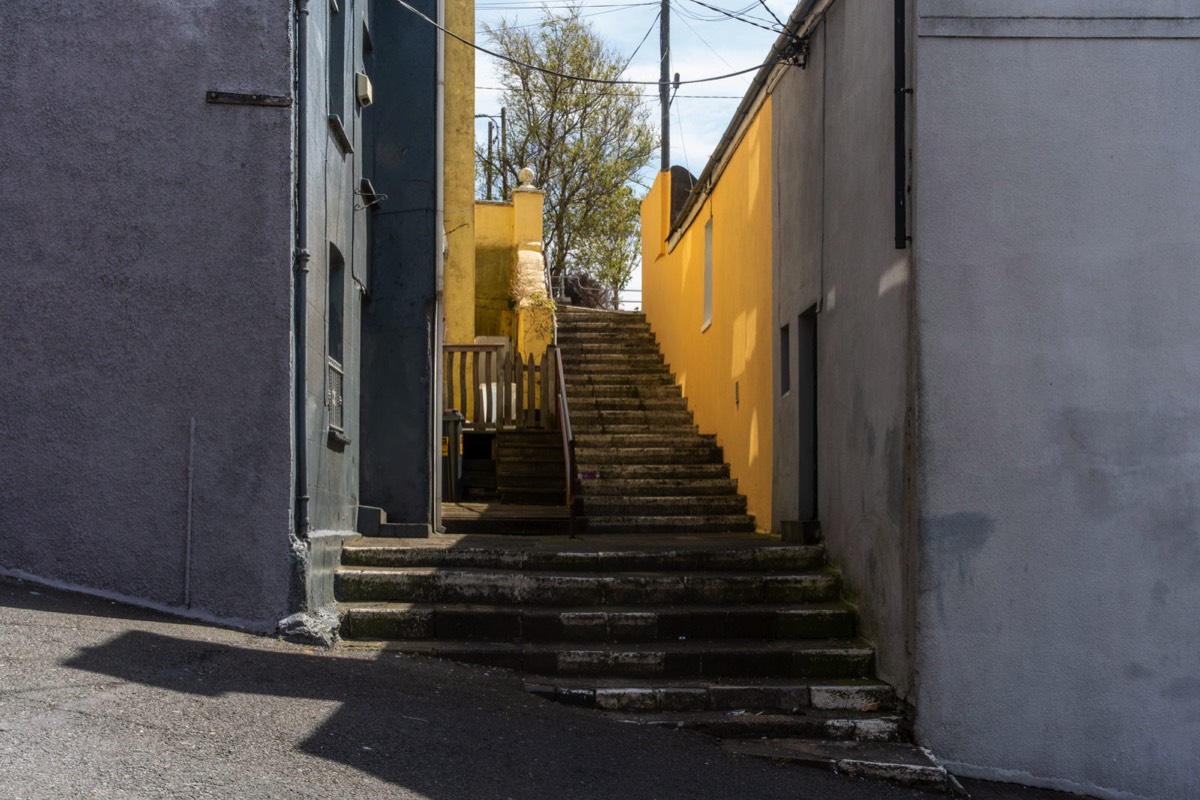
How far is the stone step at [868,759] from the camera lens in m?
6.84

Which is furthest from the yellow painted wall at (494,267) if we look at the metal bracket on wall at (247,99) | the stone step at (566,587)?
the metal bracket on wall at (247,99)

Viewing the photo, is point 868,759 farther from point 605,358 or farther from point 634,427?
point 605,358

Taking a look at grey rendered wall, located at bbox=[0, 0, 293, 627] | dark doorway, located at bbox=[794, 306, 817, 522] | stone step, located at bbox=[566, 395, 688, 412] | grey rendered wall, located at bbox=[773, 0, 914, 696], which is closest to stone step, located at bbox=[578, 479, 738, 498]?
grey rendered wall, located at bbox=[773, 0, 914, 696]

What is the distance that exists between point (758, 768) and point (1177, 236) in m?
3.94

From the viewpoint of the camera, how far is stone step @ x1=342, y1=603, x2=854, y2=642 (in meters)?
8.20

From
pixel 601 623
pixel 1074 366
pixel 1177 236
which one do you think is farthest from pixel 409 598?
pixel 1177 236

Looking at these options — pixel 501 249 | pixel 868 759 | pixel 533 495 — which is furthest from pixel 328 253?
pixel 501 249

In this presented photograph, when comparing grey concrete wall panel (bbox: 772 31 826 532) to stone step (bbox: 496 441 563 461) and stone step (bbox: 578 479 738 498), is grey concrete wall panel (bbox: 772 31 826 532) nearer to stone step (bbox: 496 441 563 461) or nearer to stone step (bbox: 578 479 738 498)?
stone step (bbox: 578 479 738 498)

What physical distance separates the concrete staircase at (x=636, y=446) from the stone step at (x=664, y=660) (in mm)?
4202

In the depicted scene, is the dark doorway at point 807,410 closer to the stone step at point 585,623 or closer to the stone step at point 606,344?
the stone step at point 585,623

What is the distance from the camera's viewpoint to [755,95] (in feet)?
41.4

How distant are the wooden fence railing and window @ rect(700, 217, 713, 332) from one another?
7.76 feet

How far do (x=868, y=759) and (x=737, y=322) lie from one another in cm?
702

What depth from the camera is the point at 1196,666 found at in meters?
7.27
